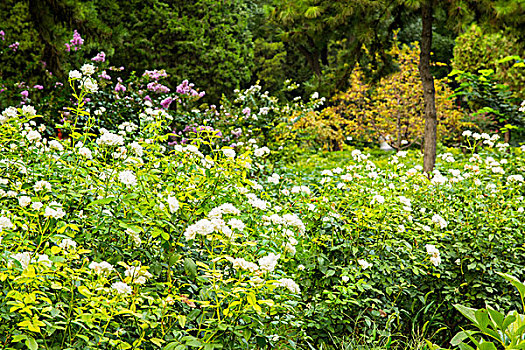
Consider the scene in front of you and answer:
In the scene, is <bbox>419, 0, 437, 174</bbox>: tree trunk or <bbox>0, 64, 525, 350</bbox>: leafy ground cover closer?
<bbox>0, 64, 525, 350</bbox>: leafy ground cover

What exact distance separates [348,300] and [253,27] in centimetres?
1442

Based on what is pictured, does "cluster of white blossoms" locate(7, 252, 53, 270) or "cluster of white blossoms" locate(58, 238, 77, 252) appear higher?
"cluster of white blossoms" locate(7, 252, 53, 270)

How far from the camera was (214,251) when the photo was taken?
2.48 metres

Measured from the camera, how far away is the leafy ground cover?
1.79 m

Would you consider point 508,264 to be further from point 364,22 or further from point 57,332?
point 364,22

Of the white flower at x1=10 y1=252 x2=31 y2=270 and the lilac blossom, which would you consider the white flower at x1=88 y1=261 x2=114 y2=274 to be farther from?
the lilac blossom

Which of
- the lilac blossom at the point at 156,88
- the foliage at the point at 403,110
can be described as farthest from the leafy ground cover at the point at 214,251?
the foliage at the point at 403,110

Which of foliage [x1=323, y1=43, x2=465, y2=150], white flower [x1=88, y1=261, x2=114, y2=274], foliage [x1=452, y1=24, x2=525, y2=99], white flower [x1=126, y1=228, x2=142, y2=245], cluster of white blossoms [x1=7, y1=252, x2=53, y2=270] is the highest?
cluster of white blossoms [x1=7, y1=252, x2=53, y2=270]

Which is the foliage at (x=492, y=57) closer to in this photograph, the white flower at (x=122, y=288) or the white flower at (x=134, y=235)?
the white flower at (x=134, y=235)

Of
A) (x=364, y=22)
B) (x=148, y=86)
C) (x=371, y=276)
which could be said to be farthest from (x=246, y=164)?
(x=148, y=86)

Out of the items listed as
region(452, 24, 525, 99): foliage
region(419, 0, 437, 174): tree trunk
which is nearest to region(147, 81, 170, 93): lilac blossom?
region(419, 0, 437, 174): tree trunk

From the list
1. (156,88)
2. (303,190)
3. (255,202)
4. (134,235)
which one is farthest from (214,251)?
(156,88)

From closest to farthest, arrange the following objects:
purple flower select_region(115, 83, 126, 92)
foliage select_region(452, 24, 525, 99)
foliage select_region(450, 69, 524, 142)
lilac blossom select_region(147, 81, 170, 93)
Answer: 1. purple flower select_region(115, 83, 126, 92)
2. lilac blossom select_region(147, 81, 170, 93)
3. foliage select_region(452, 24, 525, 99)
4. foliage select_region(450, 69, 524, 142)

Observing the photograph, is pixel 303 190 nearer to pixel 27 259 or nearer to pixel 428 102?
pixel 27 259
